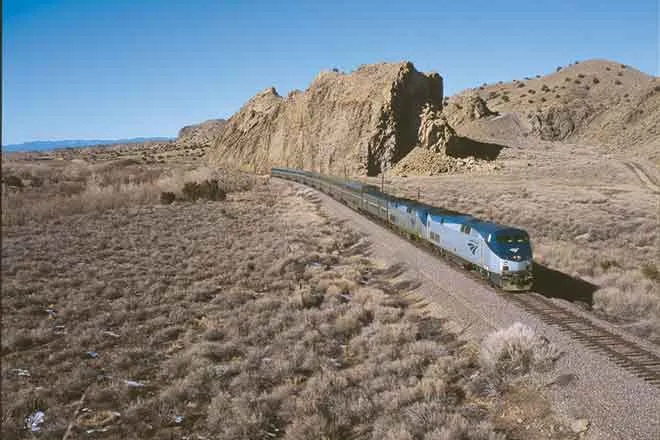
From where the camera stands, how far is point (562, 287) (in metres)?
19.9

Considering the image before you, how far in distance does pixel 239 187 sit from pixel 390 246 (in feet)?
121

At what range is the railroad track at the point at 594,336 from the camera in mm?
11938

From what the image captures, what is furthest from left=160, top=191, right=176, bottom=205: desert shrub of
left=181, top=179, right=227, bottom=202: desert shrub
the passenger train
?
the passenger train

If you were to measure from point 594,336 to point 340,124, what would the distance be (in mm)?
66840

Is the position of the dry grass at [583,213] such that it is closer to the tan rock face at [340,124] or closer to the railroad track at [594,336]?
the railroad track at [594,336]

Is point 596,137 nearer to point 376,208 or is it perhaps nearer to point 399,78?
point 399,78

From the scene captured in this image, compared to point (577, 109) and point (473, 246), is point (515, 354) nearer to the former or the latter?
point (473, 246)

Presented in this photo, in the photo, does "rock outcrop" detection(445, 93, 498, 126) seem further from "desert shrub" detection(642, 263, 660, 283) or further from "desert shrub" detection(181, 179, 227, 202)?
"desert shrub" detection(642, 263, 660, 283)

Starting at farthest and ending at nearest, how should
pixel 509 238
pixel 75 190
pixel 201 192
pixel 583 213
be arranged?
pixel 201 192
pixel 583 213
pixel 75 190
pixel 509 238

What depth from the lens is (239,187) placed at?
59.5m

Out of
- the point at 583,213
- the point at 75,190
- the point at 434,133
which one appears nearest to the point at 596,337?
the point at 583,213

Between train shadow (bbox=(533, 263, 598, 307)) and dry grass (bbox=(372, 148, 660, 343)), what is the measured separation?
0.32m

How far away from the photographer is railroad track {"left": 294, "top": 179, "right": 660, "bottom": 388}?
11938mm

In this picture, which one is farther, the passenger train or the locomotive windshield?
the locomotive windshield
